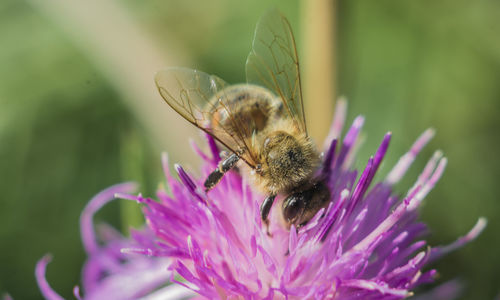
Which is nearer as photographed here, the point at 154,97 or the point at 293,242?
the point at 293,242

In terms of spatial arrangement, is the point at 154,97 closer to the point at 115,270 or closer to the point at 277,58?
the point at 115,270

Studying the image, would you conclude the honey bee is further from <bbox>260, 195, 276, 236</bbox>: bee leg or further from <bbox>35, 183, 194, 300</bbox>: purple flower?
<bbox>35, 183, 194, 300</bbox>: purple flower

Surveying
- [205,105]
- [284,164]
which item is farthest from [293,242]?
[205,105]

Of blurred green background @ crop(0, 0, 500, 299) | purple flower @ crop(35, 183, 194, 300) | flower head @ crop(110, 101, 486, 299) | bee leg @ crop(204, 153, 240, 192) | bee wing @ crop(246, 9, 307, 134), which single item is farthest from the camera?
blurred green background @ crop(0, 0, 500, 299)

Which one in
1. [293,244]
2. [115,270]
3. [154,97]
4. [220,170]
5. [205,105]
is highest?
[154,97]

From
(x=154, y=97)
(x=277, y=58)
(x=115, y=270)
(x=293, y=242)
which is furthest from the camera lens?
(x=154, y=97)

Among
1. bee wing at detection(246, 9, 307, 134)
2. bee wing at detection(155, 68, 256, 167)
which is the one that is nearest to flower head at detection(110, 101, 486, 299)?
bee wing at detection(155, 68, 256, 167)

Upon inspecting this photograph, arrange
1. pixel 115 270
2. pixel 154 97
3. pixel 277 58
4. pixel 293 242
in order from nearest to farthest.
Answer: pixel 293 242 < pixel 277 58 < pixel 115 270 < pixel 154 97
